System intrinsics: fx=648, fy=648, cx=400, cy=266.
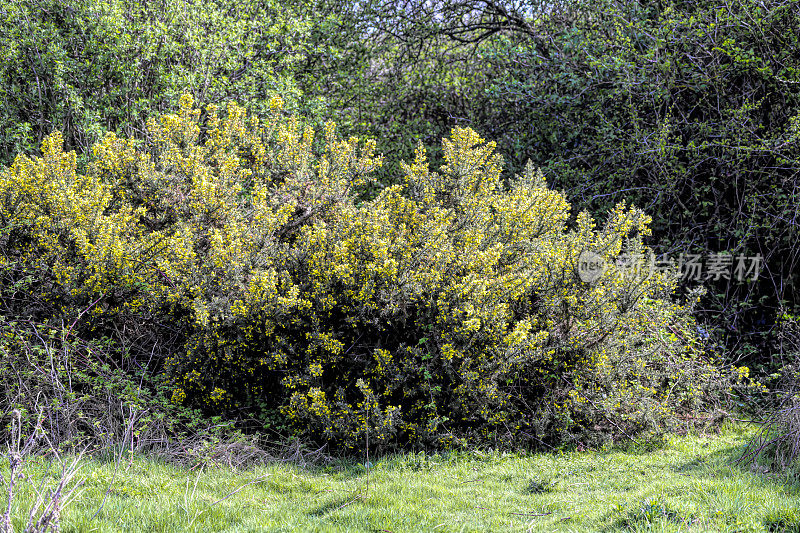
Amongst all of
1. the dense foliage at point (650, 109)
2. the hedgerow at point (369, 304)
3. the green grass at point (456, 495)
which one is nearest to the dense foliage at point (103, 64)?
the hedgerow at point (369, 304)

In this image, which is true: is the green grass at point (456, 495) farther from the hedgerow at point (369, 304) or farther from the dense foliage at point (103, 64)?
the dense foliage at point (103, 64)

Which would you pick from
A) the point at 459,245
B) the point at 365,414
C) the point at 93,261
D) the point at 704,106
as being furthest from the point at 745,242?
the point at 93,261

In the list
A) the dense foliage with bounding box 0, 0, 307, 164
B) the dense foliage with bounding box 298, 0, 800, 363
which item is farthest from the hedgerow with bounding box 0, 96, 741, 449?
the dense foliage with bounding box 298, 0, 800, 363

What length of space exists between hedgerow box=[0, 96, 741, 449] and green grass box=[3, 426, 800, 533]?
0.49 metres

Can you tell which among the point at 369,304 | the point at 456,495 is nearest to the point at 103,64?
the point at 369,304

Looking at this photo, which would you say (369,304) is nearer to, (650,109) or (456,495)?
(456,495)

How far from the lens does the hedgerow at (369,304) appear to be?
573 centimetres

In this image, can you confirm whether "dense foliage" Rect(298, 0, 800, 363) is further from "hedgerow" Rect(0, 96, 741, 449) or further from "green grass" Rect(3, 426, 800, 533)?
"green grass" Rect(3, 426, 800, 533)

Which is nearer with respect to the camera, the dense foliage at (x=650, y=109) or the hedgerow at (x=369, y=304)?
the hedgerow at (x=369, y=304)

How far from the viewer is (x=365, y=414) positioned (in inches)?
222

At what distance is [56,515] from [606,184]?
818 centimetres

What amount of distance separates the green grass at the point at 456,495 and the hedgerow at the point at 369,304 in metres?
0.49

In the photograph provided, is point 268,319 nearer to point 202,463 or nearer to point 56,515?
point 202,463

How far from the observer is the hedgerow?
18.8 feet
